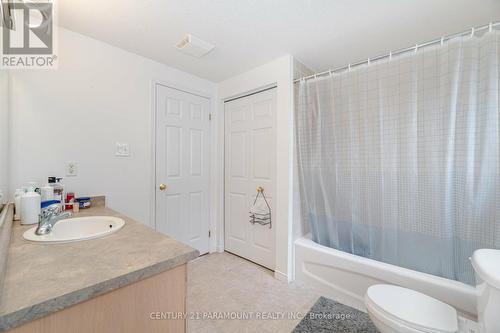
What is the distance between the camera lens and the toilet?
0.94 m

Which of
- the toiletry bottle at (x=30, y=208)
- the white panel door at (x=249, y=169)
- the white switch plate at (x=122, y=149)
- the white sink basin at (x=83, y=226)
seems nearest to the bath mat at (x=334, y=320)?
the white panel door at (x=249, y=169)

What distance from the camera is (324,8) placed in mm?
1489

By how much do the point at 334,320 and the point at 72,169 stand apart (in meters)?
2.31

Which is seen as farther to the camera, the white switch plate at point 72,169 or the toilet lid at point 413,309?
the white switch plate at point 72,169

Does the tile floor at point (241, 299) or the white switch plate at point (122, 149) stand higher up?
the white switch plate at point (122, 149)

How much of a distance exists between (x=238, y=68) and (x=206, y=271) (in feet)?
7.24

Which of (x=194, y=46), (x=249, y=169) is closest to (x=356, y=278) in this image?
(x=249, y=169)

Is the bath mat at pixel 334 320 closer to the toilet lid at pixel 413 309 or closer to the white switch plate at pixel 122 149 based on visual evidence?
the toilet lid at pixel 413 309

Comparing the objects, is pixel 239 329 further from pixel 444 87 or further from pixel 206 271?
pixel 444 87

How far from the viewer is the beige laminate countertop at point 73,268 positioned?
1.84ft

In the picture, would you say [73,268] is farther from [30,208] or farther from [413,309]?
[413,309]

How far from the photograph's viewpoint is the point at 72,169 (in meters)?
1.72

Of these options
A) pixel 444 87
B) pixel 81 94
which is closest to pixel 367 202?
pixel 444 87

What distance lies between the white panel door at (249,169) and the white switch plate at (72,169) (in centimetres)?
151
